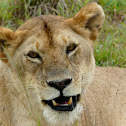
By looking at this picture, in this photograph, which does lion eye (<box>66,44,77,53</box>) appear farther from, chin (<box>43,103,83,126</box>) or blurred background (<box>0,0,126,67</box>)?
blurred background (<box>0,0,126,67</box>)

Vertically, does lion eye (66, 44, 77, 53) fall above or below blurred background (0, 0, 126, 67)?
above

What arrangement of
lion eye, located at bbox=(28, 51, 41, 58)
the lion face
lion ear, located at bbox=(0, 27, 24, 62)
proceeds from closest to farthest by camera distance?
the lion face, lion eye, located at bbox=(28, 51, 41, 58), lion ear, located at bbox=(0, 27, 24, 62)

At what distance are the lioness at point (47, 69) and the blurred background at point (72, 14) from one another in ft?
7.14

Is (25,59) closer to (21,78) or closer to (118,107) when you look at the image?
(21,78)

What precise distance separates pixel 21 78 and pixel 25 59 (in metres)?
0.18

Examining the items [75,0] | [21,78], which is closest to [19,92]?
[21,78]

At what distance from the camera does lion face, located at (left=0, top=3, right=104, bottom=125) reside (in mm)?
2857

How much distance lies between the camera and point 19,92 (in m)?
3.18

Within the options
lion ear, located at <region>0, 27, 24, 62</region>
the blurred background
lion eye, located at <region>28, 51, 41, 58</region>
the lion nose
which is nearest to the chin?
the lion nose

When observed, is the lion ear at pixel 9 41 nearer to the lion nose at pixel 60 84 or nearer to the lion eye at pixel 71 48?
the lion eye at pixel 71 48

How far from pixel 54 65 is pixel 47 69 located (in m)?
0.07

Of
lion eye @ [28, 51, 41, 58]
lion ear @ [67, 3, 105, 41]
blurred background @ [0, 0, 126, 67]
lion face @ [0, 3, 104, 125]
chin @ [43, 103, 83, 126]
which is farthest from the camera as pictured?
blurred background @ [0, 0, 126, 67]

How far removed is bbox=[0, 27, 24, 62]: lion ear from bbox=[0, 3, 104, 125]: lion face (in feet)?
0.03

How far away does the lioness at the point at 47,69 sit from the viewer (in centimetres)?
292
